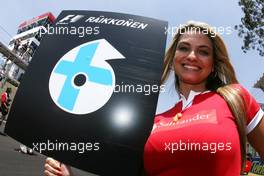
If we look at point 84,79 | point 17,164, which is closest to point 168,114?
point 84,79

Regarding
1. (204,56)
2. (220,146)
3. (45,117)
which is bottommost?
(220,146)

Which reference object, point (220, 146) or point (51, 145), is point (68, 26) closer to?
point (51, 145)

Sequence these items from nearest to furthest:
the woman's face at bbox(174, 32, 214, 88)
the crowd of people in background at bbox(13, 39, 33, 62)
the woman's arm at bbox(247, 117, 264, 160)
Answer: the woman's arm at bbox(247, 117, 264, 160)
the woman's face at bbox(174, 32, 214, 88)
the crowd of people in background at bbox(13, 39, 33, 62)

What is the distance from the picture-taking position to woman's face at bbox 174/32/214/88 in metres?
2.19

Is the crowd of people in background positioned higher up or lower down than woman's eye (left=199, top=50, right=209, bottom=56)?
lower down

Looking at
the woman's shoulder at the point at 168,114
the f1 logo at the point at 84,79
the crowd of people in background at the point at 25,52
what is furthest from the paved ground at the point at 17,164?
the f1 logo at the point at 84,79

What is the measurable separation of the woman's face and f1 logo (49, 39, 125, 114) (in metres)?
0.41

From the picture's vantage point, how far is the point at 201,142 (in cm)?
198

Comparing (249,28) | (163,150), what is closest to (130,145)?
(163,150)

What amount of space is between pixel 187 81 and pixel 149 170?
0.46 meters

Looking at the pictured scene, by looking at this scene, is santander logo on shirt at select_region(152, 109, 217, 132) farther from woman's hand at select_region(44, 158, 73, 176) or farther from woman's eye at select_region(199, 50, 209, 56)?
woman's hand at select_region(44, 158, 73, 176)

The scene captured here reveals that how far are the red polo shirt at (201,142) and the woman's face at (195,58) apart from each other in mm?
110

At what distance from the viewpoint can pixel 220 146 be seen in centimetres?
193

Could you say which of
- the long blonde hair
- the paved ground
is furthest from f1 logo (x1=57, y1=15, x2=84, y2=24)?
the paved ground
